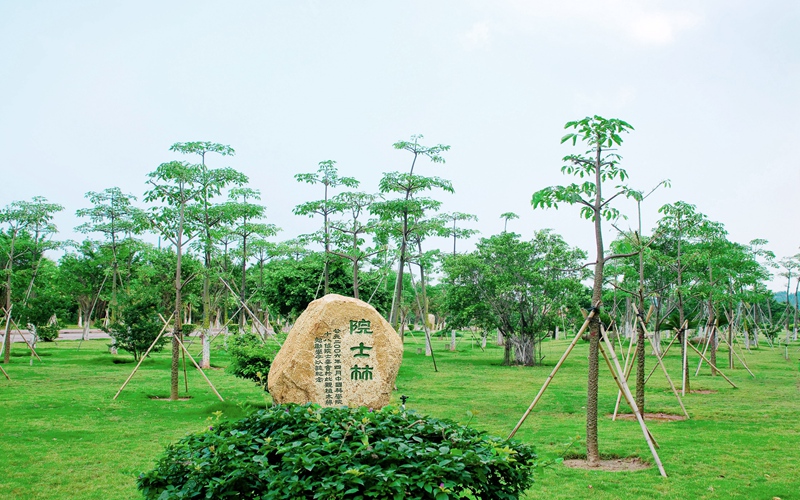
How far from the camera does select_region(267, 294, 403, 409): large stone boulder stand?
9.28 meters

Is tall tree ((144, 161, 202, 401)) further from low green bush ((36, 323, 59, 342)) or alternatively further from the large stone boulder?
low green bush ((36, 323, 59, 342))

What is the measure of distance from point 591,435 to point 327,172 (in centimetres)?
1204

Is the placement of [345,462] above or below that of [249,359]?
above

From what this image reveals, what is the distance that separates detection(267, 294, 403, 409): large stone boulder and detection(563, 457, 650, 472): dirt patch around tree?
298cm

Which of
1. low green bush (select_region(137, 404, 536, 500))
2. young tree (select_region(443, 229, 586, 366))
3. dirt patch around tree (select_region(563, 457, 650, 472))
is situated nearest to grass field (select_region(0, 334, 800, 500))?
dirt patch around tree (select_region(563, 457, 650, 472))

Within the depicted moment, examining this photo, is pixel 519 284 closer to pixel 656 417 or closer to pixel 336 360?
pixel 656 417

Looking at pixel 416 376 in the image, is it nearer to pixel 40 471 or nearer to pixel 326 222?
pixel 326 222

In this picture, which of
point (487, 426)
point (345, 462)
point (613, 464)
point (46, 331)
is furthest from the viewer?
point (46, 331)

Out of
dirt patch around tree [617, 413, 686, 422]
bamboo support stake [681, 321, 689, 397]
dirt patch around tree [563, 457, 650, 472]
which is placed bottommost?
dirt patch around tree [617, 413, 686, 422]

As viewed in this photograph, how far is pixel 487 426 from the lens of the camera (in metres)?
10.2

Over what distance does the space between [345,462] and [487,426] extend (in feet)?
23.8

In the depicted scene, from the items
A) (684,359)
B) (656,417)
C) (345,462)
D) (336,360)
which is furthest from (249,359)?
(684,359)

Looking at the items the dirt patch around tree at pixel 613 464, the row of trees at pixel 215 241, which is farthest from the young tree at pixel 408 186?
the dirt patch around tree at pixel 613 464

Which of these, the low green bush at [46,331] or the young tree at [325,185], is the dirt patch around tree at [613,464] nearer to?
the young tree at [325,185]
